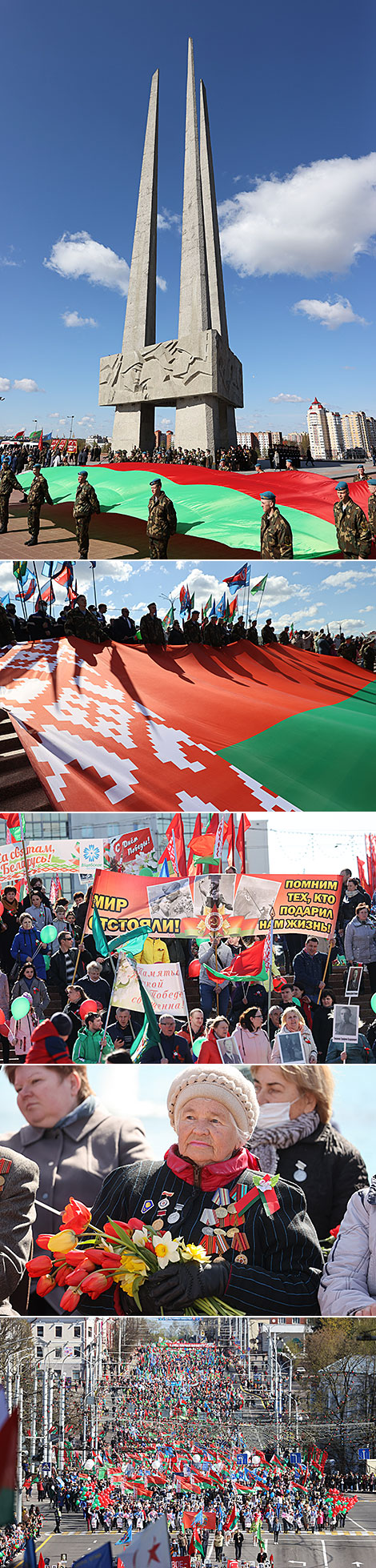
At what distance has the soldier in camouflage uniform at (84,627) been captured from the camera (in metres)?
6.94

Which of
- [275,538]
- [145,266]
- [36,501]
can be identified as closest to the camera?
[275,538]

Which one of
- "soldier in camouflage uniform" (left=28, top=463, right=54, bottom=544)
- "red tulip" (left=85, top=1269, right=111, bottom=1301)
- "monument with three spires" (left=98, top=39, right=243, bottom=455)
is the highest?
"monument with three spires" (left=98, top=39, right=243, bottom=455)

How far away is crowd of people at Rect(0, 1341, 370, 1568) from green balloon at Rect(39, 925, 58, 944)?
2904 millimetres

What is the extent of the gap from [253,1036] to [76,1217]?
1.74 m

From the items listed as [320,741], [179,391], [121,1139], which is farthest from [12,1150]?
[179,391]

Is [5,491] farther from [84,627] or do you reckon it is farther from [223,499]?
[223,499]

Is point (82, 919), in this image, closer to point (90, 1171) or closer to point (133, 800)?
point (133, 800)

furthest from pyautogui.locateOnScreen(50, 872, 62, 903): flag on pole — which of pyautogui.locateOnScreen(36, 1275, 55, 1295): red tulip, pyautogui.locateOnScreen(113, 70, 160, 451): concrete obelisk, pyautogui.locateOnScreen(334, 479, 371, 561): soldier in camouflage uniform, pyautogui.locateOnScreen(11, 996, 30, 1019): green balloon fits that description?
pyautogui.locateOnScreen(113, 70, 160, 451): concrete obelisk

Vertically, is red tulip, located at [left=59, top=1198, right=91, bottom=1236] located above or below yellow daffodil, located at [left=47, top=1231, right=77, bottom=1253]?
above

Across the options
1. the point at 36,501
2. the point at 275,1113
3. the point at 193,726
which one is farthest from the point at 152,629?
the point at 275,1113

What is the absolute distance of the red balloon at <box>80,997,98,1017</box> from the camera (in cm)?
618

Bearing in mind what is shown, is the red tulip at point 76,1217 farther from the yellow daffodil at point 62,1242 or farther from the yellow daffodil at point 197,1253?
the yellow daffodil at point 197,1253

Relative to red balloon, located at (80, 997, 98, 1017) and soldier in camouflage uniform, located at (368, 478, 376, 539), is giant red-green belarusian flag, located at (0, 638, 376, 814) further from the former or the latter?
red balloon, located at (80, 997, 98, 1017)

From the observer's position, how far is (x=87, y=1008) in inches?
243
